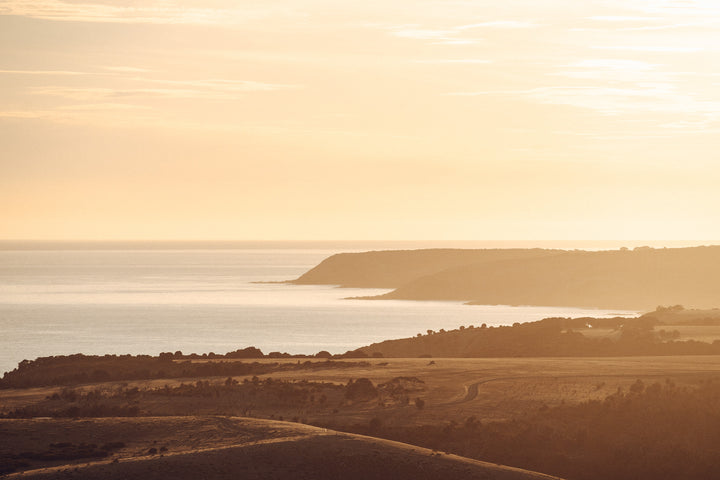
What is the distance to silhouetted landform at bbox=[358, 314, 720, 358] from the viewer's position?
64.2m

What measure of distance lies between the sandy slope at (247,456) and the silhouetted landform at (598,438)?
562 centimetres

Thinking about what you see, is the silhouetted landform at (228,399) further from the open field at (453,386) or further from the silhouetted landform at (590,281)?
the silhouetted landform at (590,281)

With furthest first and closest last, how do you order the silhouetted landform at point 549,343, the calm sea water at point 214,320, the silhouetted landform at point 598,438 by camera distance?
the calm sea water at point 214,320, the silhouetted landform at point 549,343, the silhouetted landform at point 598,438

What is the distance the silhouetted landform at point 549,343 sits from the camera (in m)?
64.2

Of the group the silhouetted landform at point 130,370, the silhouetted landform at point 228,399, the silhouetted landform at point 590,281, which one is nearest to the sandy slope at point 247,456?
the silhouetted landform at point 228,399

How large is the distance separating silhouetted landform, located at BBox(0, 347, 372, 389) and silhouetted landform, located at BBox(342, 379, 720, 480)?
1584cm

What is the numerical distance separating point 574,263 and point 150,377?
388 ft

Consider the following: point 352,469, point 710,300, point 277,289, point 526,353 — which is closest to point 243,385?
point 352,469

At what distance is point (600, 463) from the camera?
38.9 m

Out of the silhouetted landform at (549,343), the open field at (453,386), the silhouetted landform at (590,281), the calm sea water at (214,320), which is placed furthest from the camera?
the silhouetted landform at (590,281)

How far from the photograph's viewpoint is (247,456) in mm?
31438

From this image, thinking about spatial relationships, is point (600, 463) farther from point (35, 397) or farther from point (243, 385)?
point (35, 397)

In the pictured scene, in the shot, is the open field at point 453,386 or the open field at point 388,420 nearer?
the open field at point 388,420

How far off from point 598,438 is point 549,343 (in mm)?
28189
